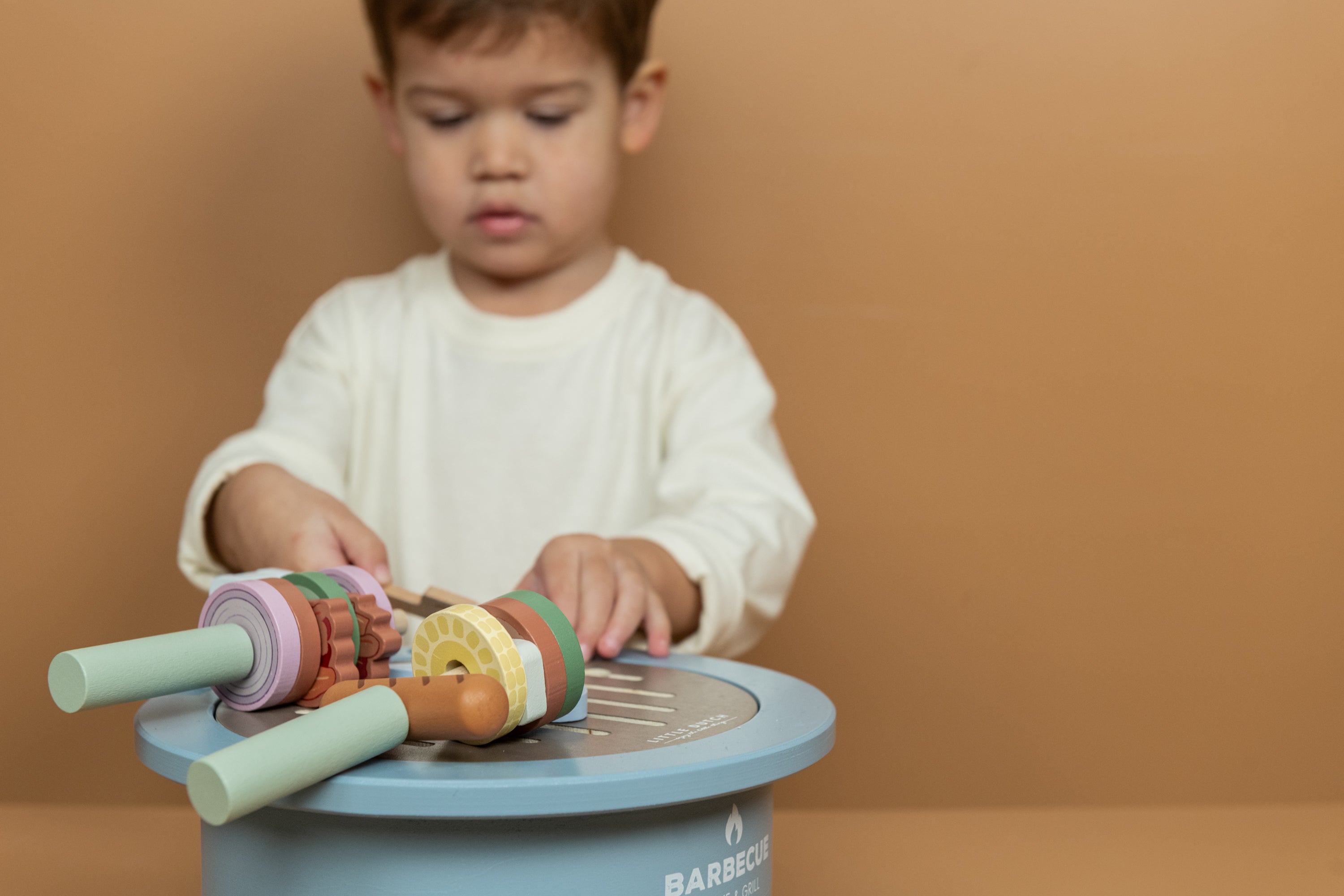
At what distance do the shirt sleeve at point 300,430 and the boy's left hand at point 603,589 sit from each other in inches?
10.3

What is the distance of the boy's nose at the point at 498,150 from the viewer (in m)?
1.00

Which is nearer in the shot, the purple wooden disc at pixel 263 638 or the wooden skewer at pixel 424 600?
the purple wooden disc at pixel 263 638

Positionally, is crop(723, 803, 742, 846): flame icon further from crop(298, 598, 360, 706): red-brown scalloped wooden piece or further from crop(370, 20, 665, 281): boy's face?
crop(370, 20, 665, 281): boy's face

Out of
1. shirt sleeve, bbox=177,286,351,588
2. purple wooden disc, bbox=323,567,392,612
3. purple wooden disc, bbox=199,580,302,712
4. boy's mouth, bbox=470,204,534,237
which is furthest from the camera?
boy's mouth, bbox=470,204,534,237

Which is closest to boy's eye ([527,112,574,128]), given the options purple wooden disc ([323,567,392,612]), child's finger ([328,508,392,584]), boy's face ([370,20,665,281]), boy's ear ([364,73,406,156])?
boy's face ([370,20,665,281])

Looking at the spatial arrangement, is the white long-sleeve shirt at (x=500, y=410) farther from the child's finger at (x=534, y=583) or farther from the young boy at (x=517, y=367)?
the child's finger at (x=534, y=583)

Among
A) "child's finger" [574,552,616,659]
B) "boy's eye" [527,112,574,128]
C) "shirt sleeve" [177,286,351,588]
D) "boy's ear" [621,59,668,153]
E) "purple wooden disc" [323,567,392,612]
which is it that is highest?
"boy's ear" [621,59,668,153]

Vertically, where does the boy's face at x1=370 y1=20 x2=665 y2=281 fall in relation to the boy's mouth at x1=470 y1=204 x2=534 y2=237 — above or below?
above

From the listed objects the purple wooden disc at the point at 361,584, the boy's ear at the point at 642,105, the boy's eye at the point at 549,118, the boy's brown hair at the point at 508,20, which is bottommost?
the purple wooden disc at the point at 361,584

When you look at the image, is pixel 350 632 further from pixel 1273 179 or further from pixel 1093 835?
pixel 1273 179

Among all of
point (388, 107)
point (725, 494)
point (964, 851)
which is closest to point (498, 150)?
point (388, 107)

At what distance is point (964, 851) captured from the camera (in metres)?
1.19

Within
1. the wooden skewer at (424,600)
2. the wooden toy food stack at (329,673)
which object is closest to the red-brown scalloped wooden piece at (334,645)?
the wooden toy food stack at (329,673)

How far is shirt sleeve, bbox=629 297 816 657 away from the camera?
2.91ft
